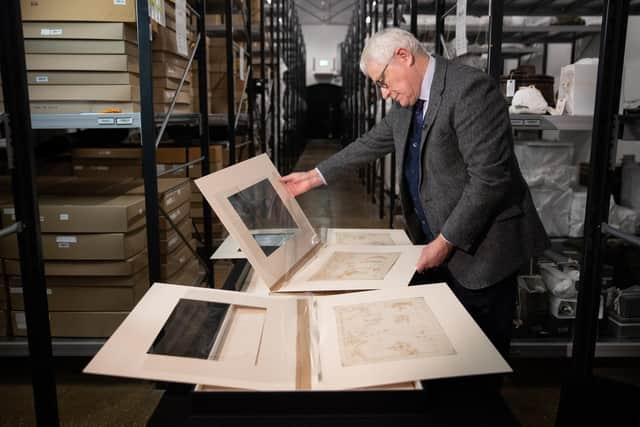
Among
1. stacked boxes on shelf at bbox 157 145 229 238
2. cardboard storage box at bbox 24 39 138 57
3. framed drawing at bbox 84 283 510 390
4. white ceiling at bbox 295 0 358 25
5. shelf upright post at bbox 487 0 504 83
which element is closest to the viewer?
framed drawing at bbox 84 283 510 390

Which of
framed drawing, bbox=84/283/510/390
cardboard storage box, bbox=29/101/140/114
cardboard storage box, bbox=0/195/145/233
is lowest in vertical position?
cardboard storage box, bbox=0/195/145/233

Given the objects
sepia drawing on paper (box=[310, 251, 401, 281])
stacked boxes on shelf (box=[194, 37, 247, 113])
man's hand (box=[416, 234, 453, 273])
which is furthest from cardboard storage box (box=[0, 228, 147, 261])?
stacked boxes on shelf (box=[194, 37, 247, 113])

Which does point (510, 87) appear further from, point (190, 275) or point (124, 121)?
point (190, 275)

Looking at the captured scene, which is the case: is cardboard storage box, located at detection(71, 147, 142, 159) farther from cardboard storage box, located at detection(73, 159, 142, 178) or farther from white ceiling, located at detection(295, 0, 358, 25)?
white ceiling, located at detection(295, 0, 358, 25)

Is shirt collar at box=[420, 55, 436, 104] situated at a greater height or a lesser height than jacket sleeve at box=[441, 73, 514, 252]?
greater

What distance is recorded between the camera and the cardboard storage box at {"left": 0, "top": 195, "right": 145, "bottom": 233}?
7.98 feet

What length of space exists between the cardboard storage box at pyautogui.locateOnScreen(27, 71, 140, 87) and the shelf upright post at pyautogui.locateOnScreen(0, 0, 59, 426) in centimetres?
105

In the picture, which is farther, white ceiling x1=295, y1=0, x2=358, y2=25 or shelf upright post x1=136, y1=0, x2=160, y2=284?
white ceiling x1=295, y1=0, x2=358, y2=25

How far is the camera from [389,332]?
952 millimetres

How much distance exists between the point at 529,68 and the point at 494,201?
2.03 meters

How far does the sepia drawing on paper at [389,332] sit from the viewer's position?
0.88 metres

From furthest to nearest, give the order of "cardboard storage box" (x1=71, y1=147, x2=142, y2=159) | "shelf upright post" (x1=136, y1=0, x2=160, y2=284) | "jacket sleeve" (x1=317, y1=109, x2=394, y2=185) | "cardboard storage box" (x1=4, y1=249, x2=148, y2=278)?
"cardboard storage box" (x1=71, y1=147, x2=142, y2=159), "cardboard storage box" (x1=4, y1=249, x2=148, y2=278), "shelf upright post" (x1=136, y1=0, x2=160, y2=284), "jacket sleeve" (x1=317, y1=109, x2=394, y2=185)

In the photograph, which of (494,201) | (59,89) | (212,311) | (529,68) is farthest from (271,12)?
(212,311)

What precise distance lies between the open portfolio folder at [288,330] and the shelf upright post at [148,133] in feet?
3.27
